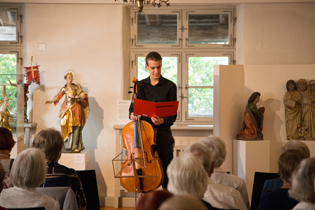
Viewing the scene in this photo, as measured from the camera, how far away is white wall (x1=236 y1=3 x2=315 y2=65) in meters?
5.91

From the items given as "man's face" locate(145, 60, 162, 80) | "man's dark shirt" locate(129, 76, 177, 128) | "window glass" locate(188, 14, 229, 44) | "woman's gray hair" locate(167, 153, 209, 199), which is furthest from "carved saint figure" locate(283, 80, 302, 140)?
"woman's gray hair" locate(167, 153, 209, 199)

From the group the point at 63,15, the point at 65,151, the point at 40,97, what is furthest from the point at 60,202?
the point at 63,15

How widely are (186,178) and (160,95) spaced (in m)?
2.14

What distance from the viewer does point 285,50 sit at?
5914mm

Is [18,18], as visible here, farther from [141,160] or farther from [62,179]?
[62,179]

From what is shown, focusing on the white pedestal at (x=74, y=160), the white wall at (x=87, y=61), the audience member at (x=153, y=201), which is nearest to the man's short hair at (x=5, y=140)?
the audience member at (x=153, y=201)

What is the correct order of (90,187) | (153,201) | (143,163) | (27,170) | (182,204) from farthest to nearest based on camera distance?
(143,163) < (90,187) < (27,170) < (153,201) < (182,204)

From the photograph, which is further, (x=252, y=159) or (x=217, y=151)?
(x=252, y=159)

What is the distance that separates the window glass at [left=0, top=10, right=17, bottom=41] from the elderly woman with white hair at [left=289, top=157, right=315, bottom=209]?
5.55 metres

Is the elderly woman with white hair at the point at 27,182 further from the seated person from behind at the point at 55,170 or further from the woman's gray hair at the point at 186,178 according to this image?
the woman's gray hair at the point at 186,178

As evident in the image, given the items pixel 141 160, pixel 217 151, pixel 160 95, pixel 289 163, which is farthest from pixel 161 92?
pixel 289 163

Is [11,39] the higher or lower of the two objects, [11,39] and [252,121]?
the higher

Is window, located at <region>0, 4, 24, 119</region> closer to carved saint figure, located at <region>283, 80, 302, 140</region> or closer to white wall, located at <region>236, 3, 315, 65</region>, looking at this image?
white wall, located at <region>236, 3, 315, 65</region>

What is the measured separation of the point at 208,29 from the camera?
6.28m
